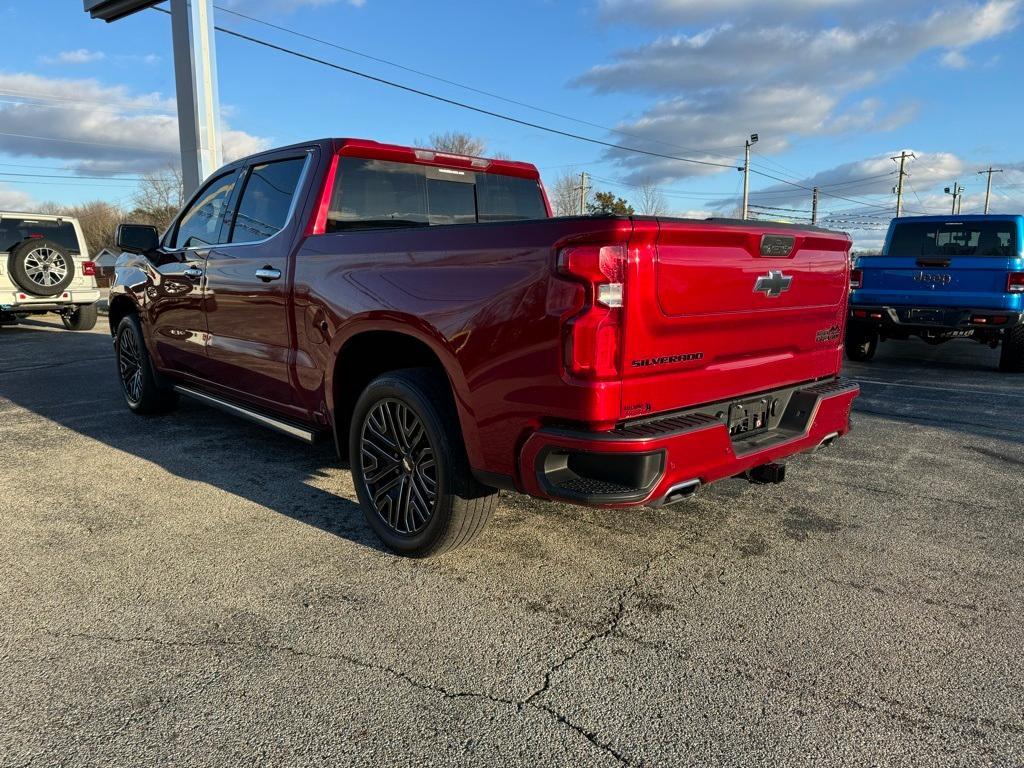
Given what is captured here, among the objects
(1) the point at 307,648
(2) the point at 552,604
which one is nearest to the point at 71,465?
(1) the point at 307,648

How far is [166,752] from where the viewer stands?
6.77 feet

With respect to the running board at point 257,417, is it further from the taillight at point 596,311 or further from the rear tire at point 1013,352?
the rear tire at point 1013,352

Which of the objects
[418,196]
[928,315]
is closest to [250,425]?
[418,196]

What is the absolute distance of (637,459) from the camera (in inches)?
98.9

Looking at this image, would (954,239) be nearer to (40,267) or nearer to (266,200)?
(266,200)

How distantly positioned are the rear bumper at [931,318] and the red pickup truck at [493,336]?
643 centimetres

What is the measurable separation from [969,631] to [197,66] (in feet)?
45.9

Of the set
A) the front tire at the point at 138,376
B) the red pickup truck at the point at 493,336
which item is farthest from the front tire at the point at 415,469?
the front tire at the point at 138,376

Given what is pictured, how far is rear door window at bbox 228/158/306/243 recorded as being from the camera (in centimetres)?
413

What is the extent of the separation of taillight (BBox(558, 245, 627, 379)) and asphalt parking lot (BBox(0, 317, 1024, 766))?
103cm

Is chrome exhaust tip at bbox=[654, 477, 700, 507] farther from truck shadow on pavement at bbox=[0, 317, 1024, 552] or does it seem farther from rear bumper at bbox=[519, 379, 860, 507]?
truck shadow on pavement at bbox=[0, 317, 1024, 552]

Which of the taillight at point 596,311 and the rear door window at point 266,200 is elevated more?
the rear door window at point 266,200

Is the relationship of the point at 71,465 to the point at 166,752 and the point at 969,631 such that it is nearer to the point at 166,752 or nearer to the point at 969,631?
the point at 166,752

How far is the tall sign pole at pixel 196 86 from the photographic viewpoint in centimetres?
1276
